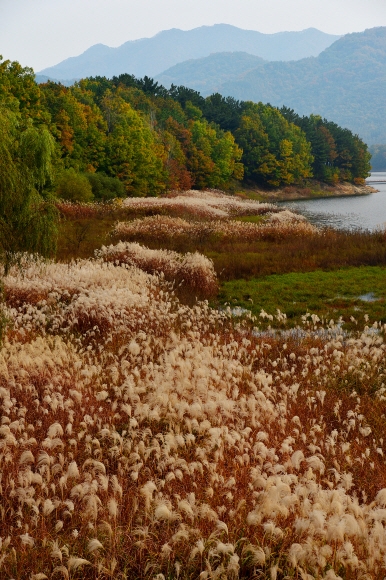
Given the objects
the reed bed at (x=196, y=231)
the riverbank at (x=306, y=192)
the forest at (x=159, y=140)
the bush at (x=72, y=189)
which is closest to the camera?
the reed bed at (x=196, y=231)

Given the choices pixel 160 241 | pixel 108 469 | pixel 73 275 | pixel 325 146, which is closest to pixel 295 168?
pixel 325 146

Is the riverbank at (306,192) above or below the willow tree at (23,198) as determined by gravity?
above

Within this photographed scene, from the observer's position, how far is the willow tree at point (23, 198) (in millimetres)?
7191

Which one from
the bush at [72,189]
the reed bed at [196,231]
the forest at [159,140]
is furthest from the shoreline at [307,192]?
the reed bed at [196,231]

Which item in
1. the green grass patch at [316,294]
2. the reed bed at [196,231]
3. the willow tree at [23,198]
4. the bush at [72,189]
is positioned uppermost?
the bush at [72,189]

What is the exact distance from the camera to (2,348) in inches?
296

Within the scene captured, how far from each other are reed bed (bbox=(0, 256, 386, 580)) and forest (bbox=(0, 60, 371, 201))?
450 centimetres

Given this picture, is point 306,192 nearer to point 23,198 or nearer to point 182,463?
point 23,198

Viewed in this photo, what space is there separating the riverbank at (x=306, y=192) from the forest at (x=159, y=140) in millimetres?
1938

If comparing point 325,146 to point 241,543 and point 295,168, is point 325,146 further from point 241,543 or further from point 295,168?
point 241,543

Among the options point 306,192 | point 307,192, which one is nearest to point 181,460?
point 306,192

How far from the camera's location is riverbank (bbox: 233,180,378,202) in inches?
3000

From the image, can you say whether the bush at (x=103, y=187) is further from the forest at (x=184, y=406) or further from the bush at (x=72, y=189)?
the forest at (x=184, y=406)

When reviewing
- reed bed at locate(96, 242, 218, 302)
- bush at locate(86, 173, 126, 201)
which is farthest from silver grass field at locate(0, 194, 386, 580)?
bush at locate(86, 173, 126, 201)
